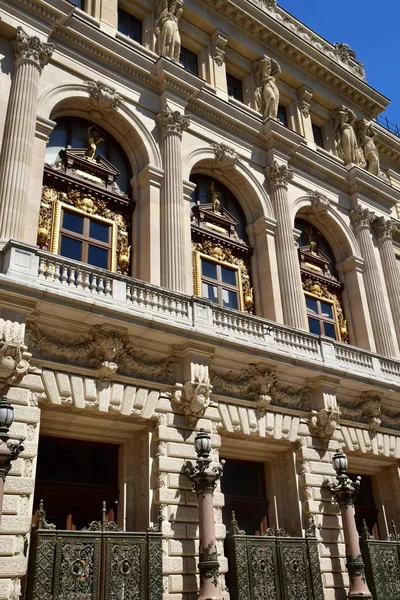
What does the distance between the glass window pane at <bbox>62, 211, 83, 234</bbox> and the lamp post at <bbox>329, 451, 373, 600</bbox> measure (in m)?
10.3

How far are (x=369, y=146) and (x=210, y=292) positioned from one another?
14896mm

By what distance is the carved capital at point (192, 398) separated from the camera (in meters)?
16.2

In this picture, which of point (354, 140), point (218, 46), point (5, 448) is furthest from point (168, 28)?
point (5, 448)

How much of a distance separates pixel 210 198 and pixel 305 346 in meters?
7.09

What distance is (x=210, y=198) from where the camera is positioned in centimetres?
2339

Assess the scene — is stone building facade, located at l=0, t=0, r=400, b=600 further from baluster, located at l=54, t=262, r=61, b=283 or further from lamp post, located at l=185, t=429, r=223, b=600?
lamp post, located at l=185, t=429, r=223, b=600

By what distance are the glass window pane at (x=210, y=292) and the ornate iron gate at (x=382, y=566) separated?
865 cm

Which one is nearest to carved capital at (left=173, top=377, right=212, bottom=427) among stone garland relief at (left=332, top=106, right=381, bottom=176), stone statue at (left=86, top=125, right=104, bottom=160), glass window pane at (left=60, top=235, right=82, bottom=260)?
glass window pane at (left=60, top=235, right=82, bottom=260)

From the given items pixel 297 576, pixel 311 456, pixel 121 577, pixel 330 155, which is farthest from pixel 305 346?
pixel 330 155

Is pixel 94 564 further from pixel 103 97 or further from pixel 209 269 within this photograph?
pixel 103 97

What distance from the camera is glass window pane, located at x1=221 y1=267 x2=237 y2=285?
22094 millimetres

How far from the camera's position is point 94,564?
12.7 metres

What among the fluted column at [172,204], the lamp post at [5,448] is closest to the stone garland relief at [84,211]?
the fluted column at [172,204]

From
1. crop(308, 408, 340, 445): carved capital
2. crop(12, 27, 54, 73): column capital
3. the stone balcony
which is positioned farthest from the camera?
crop(308, 408, 340, 445): carved capital
